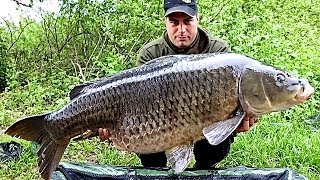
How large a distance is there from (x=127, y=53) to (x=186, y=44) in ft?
6.87

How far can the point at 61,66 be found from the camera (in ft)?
16.2

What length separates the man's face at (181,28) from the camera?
2277 mm

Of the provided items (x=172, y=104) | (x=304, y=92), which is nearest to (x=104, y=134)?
(x=172, y=104)

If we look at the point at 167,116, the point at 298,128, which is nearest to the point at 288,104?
the point at 167,116

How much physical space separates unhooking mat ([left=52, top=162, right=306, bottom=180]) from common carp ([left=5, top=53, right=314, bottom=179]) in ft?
1.13

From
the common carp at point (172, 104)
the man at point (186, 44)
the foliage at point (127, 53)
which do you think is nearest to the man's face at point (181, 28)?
the man at point (186, 44)

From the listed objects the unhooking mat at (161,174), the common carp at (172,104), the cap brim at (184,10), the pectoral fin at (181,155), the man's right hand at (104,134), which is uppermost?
the cap brim at (184,10)

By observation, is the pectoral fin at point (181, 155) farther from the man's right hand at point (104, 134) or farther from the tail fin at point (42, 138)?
the tail fin at point (42, 138)

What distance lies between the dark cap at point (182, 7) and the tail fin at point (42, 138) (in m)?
0.65

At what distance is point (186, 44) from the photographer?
92.4 inches

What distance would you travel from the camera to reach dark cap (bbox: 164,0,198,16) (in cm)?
225

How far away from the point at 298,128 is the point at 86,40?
216 cm

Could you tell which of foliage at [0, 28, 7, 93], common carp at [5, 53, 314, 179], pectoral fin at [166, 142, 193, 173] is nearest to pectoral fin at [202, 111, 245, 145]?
common carp at [5, 53, 314, 179]

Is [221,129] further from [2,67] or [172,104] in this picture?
[2,67]
